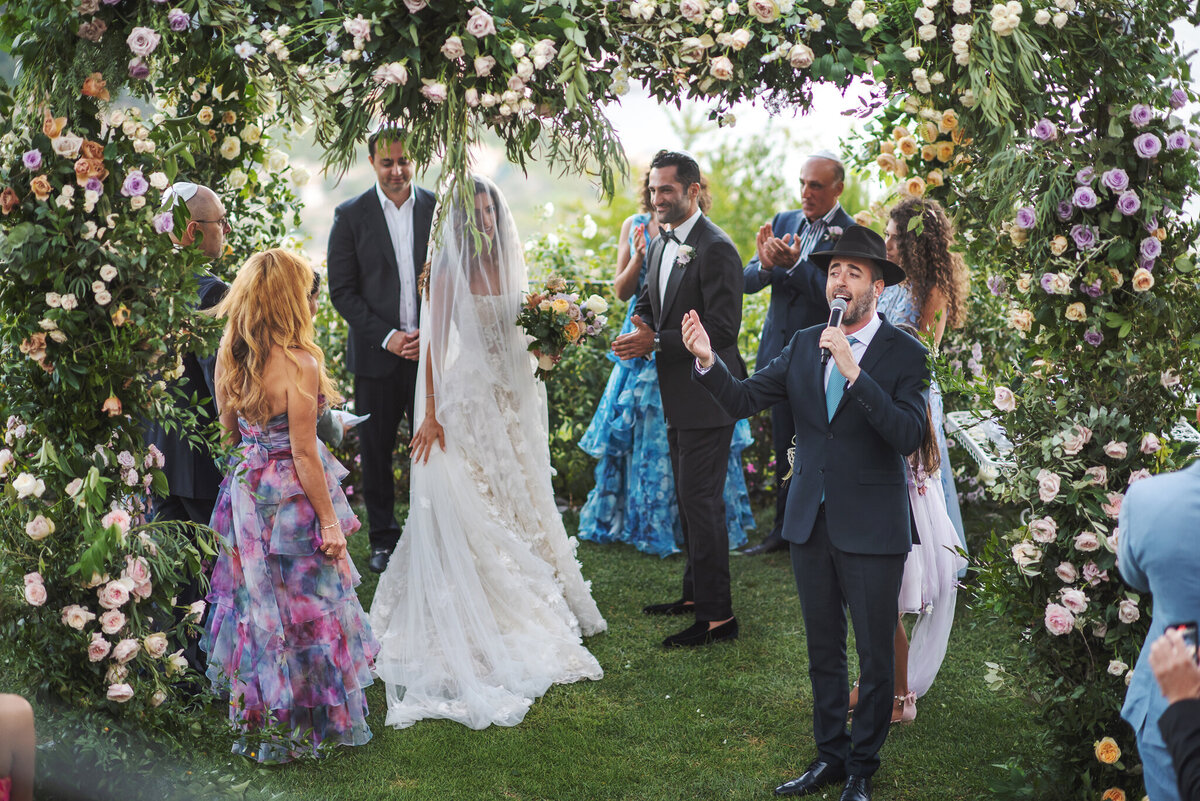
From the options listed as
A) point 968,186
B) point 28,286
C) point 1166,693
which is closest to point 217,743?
point 28,286

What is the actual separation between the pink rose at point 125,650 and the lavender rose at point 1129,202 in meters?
3.44

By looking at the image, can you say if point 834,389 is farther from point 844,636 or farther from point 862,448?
point 844,636

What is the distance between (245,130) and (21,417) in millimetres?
1687

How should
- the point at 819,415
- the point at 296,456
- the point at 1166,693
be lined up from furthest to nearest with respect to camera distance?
the point at 296,456 < the point at 819,415 < the point at 1166,693

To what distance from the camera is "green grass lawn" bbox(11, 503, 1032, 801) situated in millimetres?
3938

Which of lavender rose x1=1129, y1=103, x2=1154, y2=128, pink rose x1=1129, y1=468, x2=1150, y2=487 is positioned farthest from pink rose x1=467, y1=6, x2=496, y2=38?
pink rose x1=1129, y1=468, x2=1150, y2=487

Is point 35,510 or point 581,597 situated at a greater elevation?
point 35,510

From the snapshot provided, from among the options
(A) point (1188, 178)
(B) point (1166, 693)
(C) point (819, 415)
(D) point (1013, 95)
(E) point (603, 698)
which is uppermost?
(D) point (1013, 95)

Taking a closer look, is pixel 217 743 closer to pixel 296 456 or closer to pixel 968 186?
pixel 296 456

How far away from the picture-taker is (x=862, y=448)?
12.0ft

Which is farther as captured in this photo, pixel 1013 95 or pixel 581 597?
pixel 581 597

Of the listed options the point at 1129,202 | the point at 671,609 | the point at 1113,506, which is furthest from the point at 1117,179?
the point at 671,609

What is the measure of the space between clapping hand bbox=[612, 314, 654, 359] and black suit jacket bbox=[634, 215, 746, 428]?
2.6 inches

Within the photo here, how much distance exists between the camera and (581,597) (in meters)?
5.45
